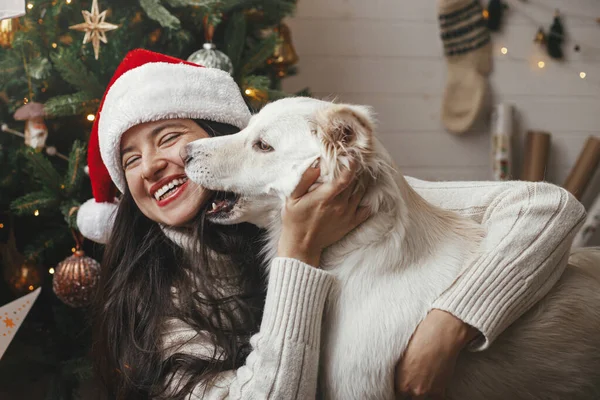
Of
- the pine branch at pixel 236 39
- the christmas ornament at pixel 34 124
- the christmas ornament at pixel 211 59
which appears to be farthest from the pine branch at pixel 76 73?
the pine branch at pixel 236 39

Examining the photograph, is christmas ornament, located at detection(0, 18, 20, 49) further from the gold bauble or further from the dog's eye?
the dog's eye

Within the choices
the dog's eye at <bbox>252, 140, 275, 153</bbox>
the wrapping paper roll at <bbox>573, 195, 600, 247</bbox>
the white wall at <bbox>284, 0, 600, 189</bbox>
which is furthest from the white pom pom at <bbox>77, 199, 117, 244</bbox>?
the wrapping paper roll at <bbox>573, 195, 600, 247</bbox>

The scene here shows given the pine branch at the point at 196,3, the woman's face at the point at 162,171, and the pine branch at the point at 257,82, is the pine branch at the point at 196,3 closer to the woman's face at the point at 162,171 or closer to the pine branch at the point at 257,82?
the pine branch at the point at 257,82

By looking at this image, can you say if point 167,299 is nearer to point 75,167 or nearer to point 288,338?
point 288,338

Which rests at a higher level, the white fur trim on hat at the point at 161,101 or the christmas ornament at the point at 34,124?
the white fur trim on hat at the point at 161,101

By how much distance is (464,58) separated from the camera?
306 centimetres

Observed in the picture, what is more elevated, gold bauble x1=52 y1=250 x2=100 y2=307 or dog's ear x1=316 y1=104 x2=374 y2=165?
dog's ear x1=316 y1=104 x2=374 y2=165

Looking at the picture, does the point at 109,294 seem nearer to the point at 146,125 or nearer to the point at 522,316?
the point at 146,125

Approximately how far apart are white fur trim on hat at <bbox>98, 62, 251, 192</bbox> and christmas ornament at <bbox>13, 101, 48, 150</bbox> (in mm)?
585

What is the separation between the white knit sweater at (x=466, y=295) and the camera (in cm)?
99

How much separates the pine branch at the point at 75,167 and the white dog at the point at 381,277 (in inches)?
34.0

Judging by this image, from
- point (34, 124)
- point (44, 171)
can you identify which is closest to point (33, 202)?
point (44, 171)

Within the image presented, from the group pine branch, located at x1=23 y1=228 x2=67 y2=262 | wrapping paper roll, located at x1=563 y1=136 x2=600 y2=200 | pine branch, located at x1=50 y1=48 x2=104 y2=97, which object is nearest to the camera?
pine branch, located at x1=50 y1=48 x2=104 y2=97

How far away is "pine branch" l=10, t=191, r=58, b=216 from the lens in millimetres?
1869
